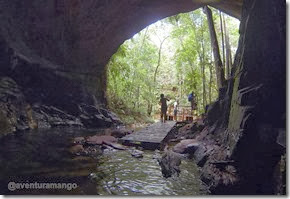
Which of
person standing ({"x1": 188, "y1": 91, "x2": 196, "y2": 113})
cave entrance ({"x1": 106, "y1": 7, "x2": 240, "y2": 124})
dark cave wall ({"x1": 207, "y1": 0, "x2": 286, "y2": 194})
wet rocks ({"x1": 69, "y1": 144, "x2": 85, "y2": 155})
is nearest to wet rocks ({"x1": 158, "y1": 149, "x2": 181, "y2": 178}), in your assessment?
dark cave wall ({"x1": 207, "y1": 0, "x2": 286, "y2": 194})

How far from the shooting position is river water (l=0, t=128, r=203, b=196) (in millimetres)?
3555

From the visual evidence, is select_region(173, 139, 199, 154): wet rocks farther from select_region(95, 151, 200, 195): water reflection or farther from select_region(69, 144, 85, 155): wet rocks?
select_region(69, 144, 85, 155): wet rocks

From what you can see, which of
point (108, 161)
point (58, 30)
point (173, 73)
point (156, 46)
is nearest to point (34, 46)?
point (58, 30)

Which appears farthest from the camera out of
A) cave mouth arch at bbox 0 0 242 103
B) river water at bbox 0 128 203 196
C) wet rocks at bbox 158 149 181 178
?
cave mouth arch at bbox 0 0 242 103

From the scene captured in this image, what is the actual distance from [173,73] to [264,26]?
26.7 metres

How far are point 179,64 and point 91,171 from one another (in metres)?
14.2

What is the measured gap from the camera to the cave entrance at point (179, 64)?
14.5 m

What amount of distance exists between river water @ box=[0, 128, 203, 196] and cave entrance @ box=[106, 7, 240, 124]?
6487 millimetres

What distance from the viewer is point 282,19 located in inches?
158

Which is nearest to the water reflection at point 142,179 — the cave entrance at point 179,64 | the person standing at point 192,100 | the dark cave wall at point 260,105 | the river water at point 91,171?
the river water at point 91,171

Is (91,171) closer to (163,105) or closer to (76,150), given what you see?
(76,150)

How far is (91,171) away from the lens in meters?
4.43

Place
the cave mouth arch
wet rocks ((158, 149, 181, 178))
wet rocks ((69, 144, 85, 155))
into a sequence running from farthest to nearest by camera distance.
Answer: the cave mouth arch → wet rocks ((69, 144, 85, 155)) → wet rocks ((158, 149, 181, 178))

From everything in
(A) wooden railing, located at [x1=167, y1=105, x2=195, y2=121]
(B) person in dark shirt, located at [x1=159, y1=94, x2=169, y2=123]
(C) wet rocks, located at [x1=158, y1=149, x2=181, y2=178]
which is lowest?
(C) wet rocks, located at [x1=158, y1=149, x2=181, y2=178]
